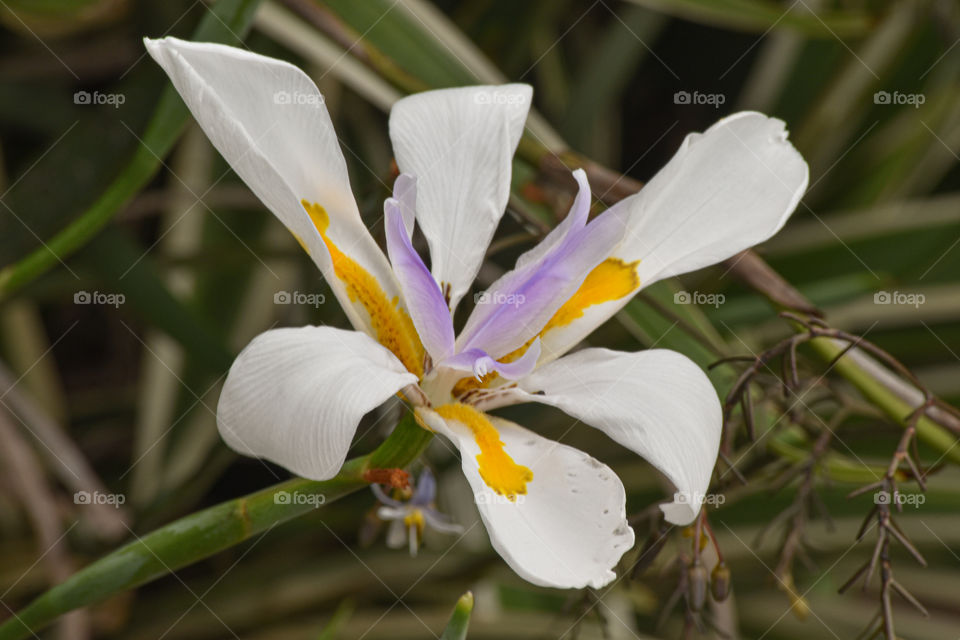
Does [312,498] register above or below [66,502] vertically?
above

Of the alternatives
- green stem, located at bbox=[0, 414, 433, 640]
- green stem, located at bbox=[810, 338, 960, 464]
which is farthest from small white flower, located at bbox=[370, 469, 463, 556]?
green stem, located at bbox=[810, 338, 960, 464]

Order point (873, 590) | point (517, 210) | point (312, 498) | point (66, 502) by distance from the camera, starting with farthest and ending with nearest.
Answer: point (873, 590) → point (66, 502) → point (517, 210) → point (312, 498)

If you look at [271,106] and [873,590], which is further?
[873,590]

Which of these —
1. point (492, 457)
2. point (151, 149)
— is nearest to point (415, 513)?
point (492, 457)

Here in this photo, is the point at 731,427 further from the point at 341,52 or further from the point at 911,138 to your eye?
the point at 911,138

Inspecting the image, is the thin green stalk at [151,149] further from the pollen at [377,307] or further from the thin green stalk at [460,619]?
the thin green stalk at [460,619]

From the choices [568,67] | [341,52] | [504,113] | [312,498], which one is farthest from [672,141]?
[312,498]

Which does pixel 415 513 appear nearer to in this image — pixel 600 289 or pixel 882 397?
pixel 600 289
